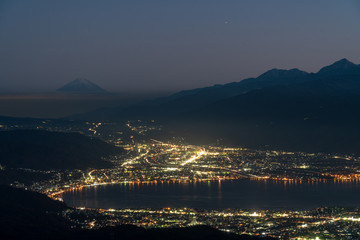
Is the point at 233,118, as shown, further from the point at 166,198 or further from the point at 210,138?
the point at 166,198

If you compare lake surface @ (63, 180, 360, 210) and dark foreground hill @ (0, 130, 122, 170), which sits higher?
dark foreground hill @ (0, 130, 122, 170)

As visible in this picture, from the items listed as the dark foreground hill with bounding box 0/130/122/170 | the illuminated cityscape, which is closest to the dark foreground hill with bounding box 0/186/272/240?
the illuminated cityscape

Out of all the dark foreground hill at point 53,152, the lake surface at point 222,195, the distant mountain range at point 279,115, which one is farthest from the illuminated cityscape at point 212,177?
the distant mountain range at point 279,115

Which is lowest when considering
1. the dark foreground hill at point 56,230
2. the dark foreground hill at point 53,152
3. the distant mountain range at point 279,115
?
the dark foreground hill at point 56,230

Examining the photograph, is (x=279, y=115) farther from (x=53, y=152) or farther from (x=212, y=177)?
(x=212, y=177)

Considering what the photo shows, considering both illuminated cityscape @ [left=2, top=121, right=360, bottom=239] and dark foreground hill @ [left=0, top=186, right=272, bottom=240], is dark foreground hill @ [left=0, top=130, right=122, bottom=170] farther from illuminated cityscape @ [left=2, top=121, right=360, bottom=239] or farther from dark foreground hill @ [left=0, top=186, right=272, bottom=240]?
dark foreground hill @ [left=0, top=186, right=272, bottom=240]

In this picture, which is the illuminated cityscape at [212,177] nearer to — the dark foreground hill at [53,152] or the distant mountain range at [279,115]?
the dark foreground hill at [53,152]

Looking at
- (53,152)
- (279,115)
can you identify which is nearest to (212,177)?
(53,152)
